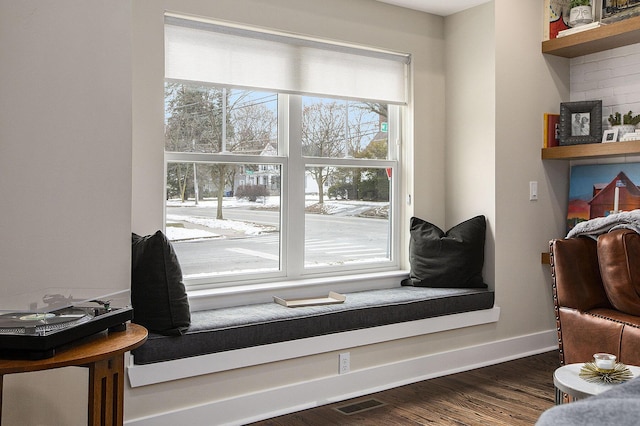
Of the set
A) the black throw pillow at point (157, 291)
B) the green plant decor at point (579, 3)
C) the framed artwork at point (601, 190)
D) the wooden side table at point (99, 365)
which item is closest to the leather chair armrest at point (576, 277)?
the framed artwork at point (601, 190)

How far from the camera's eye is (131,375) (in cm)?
258

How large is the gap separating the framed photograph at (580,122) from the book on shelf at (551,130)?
8cm

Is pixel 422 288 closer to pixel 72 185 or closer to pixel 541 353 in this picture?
pixel 541 353

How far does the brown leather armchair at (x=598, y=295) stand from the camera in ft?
9.71

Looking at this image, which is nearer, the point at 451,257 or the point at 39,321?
the point at 39,321

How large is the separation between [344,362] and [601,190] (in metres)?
2.16

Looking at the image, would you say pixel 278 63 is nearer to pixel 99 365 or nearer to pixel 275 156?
pixel 275 156

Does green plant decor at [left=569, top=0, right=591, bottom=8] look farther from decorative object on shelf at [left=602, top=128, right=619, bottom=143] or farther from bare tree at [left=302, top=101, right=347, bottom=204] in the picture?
bare tree at [left=302, top=101, right=347, bottom=204]

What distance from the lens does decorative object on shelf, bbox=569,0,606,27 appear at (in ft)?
13.0

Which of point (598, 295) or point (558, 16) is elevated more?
point (558, 16)

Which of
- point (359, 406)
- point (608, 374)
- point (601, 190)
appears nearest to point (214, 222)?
point (359, 406)

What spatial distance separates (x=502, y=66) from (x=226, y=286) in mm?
2281

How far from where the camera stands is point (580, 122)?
13.3ft

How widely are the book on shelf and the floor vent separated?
2184 millimetres
